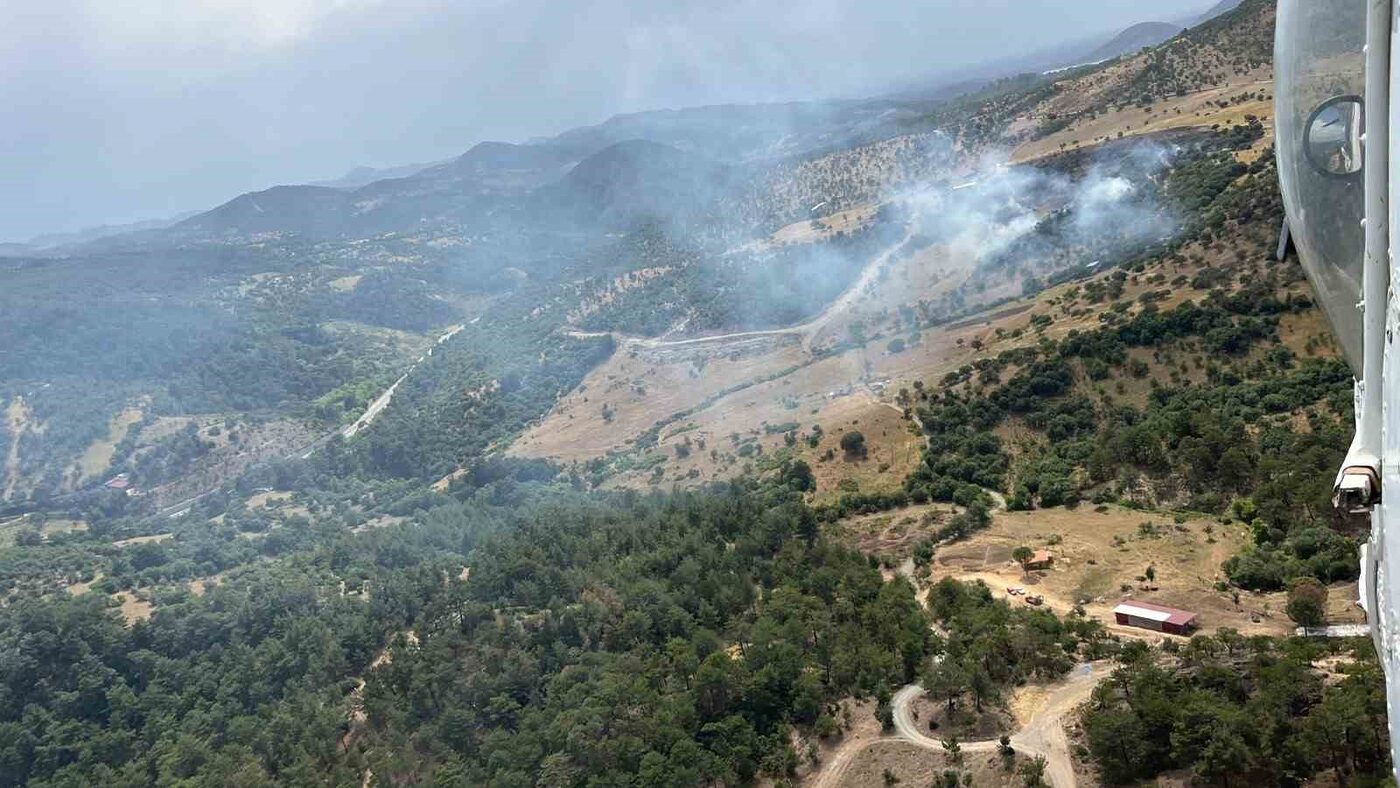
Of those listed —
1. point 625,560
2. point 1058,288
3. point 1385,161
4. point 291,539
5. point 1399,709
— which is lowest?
point 291,539

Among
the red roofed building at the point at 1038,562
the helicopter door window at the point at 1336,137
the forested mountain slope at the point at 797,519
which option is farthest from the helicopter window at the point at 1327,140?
the red roofed building at the point at 1038,562

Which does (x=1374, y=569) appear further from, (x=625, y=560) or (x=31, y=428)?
(x=31, y=428)

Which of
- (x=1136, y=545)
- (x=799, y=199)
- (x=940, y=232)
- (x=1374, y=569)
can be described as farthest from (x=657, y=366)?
(x=1374, y=569)

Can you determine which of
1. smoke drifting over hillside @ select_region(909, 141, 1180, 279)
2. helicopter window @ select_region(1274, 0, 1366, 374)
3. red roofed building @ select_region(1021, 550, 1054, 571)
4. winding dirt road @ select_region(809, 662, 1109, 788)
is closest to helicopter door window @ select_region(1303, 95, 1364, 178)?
helicopter window @ select_region(1274, 0, 1366, 374)

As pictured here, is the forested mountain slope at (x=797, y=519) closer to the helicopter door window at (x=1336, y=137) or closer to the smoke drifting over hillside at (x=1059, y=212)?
the smoke drifting over hillside at (x=1059, y=212)

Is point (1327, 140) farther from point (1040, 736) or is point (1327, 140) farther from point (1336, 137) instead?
point (1040, 736)
